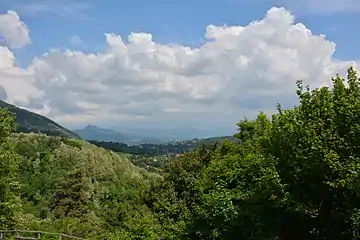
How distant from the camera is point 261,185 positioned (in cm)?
2198

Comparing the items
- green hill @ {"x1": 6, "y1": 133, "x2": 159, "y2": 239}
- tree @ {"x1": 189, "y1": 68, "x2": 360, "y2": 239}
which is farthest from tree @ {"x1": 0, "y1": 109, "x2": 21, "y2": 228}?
tree @ {"x1": 189, "y1": 68, "x2": 360, "y2": 239}

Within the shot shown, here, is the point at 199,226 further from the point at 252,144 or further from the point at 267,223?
the point at 267,223

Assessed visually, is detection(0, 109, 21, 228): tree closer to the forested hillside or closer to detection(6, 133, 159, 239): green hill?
the forested hillside

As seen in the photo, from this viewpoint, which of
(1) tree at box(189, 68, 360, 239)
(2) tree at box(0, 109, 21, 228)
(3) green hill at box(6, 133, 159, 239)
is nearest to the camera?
(1) tree at box(189, 68, 360, 239)

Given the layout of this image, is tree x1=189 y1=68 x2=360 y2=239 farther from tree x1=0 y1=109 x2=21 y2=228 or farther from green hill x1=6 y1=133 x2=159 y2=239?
green hill x1=6 y1=133 x2=159 y2=239

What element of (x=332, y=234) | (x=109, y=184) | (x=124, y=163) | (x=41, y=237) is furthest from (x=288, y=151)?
(x=124, y=163)

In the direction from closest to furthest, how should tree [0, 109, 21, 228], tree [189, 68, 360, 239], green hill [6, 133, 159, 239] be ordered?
tree [189, 68, 360, 239]
tree [0, 109, 21, 228]
green hill [6, 133, 159, 239]

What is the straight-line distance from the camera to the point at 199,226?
107ft

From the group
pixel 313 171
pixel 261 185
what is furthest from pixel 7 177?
pixel 313 171

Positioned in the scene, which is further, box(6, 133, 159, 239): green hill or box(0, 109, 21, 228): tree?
box(6, 133, 159, 239): green hill

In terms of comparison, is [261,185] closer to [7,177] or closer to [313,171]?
[313,171]

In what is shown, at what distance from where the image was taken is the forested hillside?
18594mm

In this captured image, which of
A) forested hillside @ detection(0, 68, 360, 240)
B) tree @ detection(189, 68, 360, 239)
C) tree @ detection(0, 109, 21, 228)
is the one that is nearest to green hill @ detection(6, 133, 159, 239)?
forested hillside @ detection(0, 68, 360, 240)

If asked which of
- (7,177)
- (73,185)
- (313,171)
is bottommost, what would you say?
(73,185)
